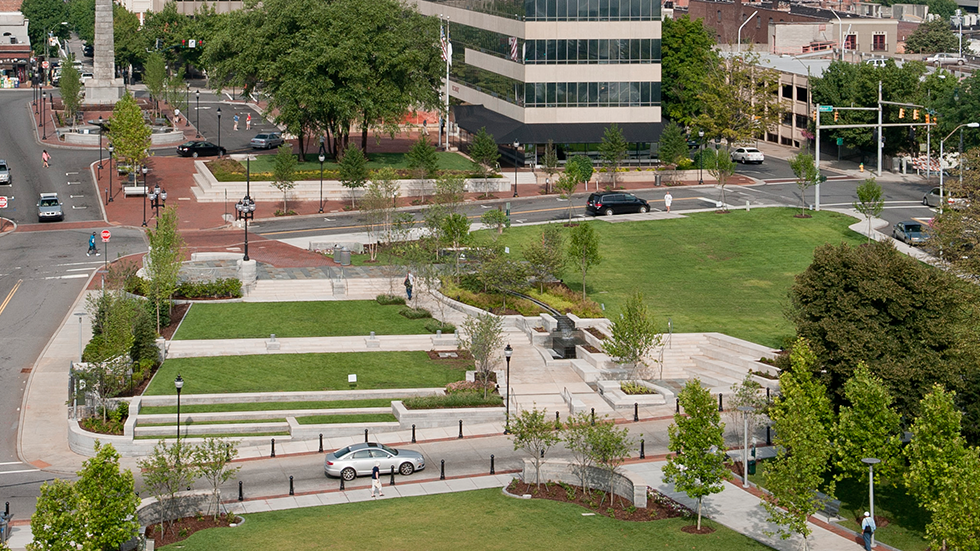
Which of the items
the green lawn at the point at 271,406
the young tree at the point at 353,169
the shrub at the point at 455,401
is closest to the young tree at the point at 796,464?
the shrub at the point at 455,401

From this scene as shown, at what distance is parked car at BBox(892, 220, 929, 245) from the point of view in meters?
77.6

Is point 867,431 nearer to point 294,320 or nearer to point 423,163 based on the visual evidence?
point 294,320

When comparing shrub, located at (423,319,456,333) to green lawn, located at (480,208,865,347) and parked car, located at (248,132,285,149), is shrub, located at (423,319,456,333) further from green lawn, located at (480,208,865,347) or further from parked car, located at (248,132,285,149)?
parked car, located at (248,132,285,149)

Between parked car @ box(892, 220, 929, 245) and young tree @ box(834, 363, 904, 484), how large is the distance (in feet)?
131

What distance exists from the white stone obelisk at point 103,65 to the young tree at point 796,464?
103473 mm

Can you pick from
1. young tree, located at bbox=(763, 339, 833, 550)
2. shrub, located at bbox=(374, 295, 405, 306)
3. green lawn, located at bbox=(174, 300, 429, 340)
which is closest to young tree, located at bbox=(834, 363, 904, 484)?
young tree, located at bbox=(763, 339, 833, 550)

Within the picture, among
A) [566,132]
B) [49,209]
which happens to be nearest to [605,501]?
[49,209]

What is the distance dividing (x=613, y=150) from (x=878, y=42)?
225 feet

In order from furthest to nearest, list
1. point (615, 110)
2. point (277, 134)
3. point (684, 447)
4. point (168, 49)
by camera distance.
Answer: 1. point (168, 49)
2. point (277, 134)
3. point (615, 110)
4. point (684, 447)

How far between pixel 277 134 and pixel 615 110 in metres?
28.6

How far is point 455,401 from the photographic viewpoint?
5122 centimetres

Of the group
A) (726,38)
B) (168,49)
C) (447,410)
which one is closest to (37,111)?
(168,49)

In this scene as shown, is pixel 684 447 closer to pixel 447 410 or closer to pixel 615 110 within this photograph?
pixel 447 410

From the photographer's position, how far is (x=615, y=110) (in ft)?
335
